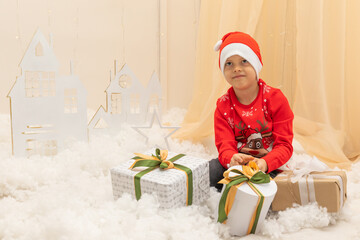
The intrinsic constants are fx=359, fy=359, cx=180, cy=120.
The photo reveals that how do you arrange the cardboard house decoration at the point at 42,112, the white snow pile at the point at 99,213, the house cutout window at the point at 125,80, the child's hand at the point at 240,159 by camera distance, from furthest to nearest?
the house cutout window at the point at 125,80 → the cardboard house decoration at the point at 42,112 → the child's hand at the point at 240,159 → the white snow pile at the point at 99,213

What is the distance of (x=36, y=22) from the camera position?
208 centimetres

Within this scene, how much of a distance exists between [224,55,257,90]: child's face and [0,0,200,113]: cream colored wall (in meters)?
1.15

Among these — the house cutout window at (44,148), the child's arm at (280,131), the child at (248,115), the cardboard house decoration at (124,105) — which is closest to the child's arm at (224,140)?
the child at (248,115)

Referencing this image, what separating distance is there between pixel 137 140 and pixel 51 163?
42 centimetres

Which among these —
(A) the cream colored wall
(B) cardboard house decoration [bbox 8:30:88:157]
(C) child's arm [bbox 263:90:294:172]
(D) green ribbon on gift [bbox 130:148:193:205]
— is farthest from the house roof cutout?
(C) child's arm [bbox 263:90:294:172]

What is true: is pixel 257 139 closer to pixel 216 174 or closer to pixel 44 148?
pixel 216 174

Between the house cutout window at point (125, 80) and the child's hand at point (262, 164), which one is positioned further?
the house cutout window at point (125, 80)

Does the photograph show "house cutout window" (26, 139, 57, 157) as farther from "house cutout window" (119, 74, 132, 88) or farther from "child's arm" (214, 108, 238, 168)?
"child's arm" (214, 108, 238, 168)

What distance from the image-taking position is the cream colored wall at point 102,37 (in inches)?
81.9

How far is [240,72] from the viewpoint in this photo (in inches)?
47.6

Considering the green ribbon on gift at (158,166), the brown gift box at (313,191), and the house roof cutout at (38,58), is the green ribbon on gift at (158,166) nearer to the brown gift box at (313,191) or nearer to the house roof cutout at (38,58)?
the brown gift box at (313,191)

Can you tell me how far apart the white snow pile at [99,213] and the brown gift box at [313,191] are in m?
0.03

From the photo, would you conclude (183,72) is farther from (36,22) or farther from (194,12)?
(36,22)

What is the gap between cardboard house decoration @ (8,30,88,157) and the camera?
1.52m
